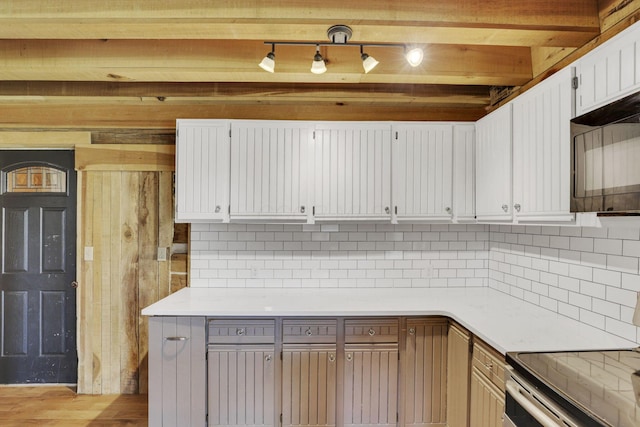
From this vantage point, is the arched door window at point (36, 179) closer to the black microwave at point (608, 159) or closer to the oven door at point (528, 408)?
the oven door at point (528, 408)

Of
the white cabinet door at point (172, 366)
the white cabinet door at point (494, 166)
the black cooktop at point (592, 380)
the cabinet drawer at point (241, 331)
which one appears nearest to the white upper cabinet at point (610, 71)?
the white cabinet door at point (494, 166)

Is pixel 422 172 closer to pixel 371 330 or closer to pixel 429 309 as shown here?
pixel 429 309

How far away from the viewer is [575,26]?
1728 mm

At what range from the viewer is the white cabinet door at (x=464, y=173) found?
2.58 metres

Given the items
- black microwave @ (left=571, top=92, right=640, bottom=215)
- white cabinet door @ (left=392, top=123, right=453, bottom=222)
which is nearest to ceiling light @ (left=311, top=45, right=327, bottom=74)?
white cabinet door @ (left=392, top=123, right=453, bottom=222)

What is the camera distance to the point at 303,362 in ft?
7.28

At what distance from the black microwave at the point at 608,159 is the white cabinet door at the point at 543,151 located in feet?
0.61

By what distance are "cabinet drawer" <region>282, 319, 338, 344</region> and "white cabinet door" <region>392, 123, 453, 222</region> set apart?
2.99ft

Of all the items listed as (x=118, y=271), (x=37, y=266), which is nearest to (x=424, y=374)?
(x=118, y=271)

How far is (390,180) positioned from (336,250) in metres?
0.74

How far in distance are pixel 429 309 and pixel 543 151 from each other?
1.15m

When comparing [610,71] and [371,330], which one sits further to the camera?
[371,330]

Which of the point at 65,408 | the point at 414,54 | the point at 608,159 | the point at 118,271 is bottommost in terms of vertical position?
the point at 65,408

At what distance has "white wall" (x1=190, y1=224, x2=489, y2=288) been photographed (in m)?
2.82
